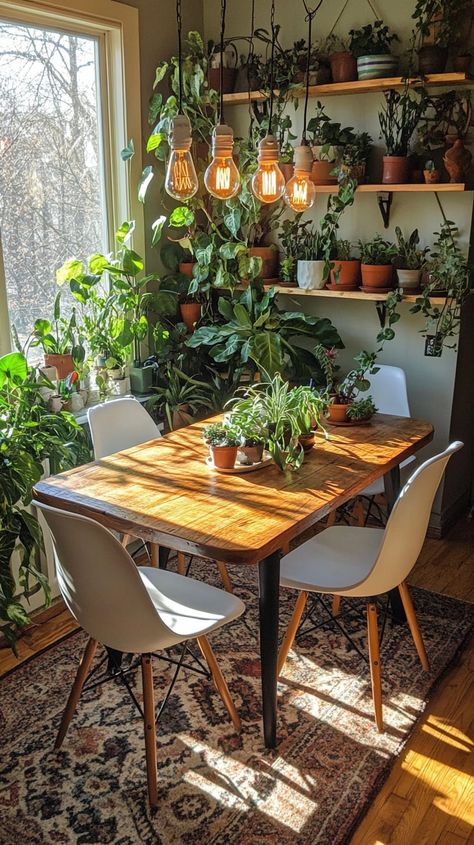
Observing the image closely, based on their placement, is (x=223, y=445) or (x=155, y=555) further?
(x=155, y=555)

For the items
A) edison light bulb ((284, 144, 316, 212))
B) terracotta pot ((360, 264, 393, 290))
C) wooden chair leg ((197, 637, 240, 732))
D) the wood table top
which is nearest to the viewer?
the wood table top

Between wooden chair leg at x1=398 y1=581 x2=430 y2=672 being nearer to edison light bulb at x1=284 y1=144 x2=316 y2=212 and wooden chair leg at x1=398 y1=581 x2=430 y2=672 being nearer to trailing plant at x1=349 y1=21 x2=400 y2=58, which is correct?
edison light bulb at x1=284 y1=144 x2=316 y2=212

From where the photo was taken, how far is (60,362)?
127 inches

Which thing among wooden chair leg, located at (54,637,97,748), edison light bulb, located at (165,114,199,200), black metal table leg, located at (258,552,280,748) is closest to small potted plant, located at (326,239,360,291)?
edison light bulb, located at (165,114,199,200)

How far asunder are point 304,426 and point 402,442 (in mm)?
408

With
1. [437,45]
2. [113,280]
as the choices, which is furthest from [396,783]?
[437,45]

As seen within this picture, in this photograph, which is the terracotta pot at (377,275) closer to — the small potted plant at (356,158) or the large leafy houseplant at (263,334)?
the large leafy houseplant at (263,334)

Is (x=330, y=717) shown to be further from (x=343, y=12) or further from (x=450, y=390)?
(x=343, y=12)

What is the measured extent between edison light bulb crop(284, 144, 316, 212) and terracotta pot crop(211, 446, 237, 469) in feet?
2.69

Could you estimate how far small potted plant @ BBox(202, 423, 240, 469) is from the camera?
242 centimetres

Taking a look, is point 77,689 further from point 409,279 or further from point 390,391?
point 409,279

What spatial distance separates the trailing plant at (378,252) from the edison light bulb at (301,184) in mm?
1096

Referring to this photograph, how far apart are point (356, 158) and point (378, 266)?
0.49 metres

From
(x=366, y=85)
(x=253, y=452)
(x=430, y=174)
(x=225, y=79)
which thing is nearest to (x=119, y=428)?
(x=253, y=452)
